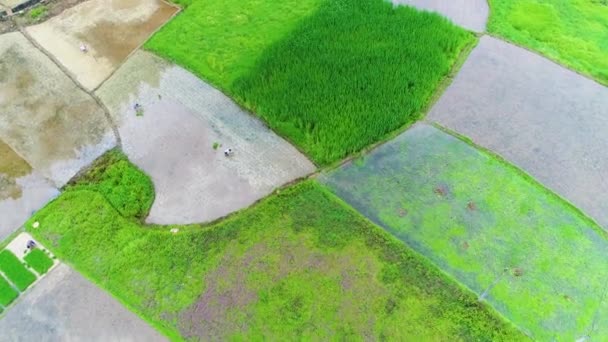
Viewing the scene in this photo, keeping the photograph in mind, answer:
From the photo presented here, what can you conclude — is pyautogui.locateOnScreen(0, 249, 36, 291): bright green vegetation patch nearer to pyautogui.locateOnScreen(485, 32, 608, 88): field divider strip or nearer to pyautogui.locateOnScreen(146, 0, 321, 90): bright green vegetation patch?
pyautogui.locateOnScreen(146, 0, 321, 90): bright green vegetation patch

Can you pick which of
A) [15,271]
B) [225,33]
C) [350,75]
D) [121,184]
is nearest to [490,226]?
[350,75]

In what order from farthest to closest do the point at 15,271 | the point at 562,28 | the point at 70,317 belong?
1. the point at 562,28
2. the point at 15,271
3. the point at 70,317

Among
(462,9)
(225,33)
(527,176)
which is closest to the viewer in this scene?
(527,176)

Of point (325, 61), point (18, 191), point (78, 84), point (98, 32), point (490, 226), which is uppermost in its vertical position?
point (98, 32)

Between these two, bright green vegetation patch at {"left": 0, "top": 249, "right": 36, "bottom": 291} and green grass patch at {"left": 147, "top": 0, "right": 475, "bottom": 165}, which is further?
green grass patch at {"left": 147, "top": 0, "right": 475, "bottom": 165}

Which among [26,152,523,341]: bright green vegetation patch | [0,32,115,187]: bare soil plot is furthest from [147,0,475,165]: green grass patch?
[0,32,115,187]: bare soil plot

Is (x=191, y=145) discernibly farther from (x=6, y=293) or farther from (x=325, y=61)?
(x=6, y=293)

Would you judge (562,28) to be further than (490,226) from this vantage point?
Yes
